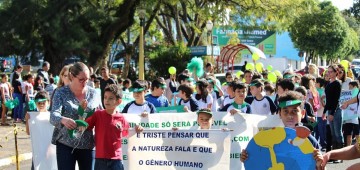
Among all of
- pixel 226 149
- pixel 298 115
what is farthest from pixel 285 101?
pixel 226 149

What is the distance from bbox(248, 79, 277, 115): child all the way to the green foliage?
74.9 feet

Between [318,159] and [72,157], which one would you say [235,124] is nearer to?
[72,157]

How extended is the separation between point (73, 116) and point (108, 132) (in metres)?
0.39

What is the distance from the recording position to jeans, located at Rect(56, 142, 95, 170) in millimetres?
6637

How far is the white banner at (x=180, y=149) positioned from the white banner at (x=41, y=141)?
1.46 meters

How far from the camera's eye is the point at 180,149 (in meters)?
7.71

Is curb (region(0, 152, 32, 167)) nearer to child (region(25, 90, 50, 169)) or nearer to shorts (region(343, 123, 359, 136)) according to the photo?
child (region(25, 90, 50, 169))

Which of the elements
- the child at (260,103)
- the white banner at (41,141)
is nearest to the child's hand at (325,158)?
the white banner at (41,141)

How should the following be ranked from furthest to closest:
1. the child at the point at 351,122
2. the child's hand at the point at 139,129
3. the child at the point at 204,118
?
the child at the point at 351,122 < the child at the point at 204,118 < the child's hand at the point at 139,129

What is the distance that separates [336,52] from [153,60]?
3482 centimetres

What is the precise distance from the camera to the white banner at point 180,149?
25.1 feet

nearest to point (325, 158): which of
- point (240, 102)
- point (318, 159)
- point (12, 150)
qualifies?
point (318, 159)

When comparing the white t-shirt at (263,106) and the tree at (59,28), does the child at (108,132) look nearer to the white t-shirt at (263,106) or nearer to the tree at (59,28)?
the white t-shirt at (263,106)

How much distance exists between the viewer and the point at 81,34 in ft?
80.4
